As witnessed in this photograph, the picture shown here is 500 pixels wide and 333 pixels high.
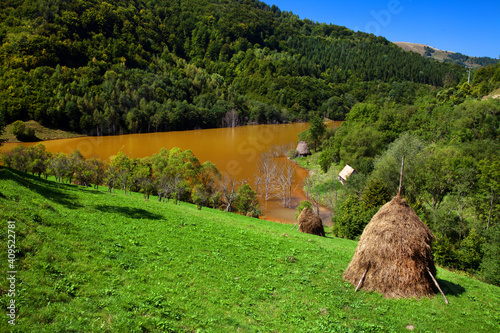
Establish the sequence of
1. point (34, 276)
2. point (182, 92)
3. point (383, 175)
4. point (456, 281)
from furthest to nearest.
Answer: point (182, 92) < point (383, 175) < point (456, 281) < point (34, 276)

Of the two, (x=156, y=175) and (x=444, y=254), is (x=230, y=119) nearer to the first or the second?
(x=156, y=175)

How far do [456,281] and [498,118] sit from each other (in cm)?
5427

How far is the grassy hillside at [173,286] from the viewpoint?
25.7 ft

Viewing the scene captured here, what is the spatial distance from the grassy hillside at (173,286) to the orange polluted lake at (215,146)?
3411 cm

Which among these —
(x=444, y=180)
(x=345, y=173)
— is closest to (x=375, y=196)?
(x=444, y=180)

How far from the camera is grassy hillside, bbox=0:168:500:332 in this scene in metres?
7.83

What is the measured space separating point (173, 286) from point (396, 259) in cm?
1027

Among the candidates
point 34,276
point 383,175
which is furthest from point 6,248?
point 383,175

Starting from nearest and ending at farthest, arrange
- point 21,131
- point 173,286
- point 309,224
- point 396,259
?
point 173,286 → point 396,259 → point 309,224 → point 21,131

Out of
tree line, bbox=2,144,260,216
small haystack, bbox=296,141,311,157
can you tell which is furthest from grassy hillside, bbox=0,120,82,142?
small haystack, bbox=296,141,311,157

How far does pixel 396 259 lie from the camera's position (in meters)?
13.1

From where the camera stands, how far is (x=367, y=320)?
1073cm

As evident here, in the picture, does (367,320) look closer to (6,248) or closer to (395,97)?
(6,248)

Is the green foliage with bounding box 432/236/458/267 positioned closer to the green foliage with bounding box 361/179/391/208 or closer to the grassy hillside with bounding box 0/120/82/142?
the green foliage with bounding box 361/179/391/208
